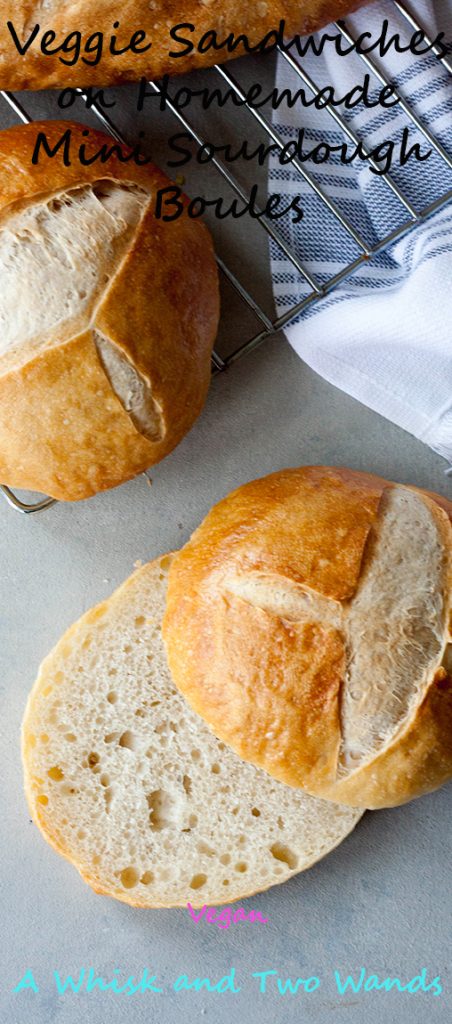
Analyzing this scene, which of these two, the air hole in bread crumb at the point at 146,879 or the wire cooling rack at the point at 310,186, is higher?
the wire cooling rack at the point at 310,186

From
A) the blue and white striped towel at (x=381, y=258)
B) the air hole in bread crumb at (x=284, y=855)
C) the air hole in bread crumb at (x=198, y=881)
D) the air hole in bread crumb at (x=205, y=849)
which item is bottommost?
the air hole in bread crumb at (x=284, y=855)

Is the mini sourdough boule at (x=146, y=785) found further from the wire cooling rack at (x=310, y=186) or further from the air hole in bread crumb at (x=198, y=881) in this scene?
the wire cooling rack at (x=310, y=186)

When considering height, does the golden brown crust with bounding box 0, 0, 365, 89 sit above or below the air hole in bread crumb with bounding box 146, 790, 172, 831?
above

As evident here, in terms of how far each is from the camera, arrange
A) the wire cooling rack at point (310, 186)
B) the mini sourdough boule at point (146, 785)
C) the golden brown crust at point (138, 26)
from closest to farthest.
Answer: the golden brown crust at point (138, 26)
the wire cooling rack at point (310, 186)
the mini sourdough boule at point (146, 785)

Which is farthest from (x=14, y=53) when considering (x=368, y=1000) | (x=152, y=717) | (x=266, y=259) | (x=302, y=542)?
(x=368, y=1000)

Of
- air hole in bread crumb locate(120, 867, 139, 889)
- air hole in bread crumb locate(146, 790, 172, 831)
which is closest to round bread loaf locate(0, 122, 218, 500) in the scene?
air hole in bread crumb locate(146, 790, 172, 831)

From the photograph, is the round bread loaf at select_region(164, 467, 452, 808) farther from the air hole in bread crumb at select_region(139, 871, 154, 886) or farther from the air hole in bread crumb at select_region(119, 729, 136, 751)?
the air hole in bread crumb at select_region(139, 871, 154, 886)

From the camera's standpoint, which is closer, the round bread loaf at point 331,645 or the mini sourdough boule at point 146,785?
the round bread loaf at point 331,645

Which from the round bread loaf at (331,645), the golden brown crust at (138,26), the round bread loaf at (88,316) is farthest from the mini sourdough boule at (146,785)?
the golden brown crust at (138,26)
